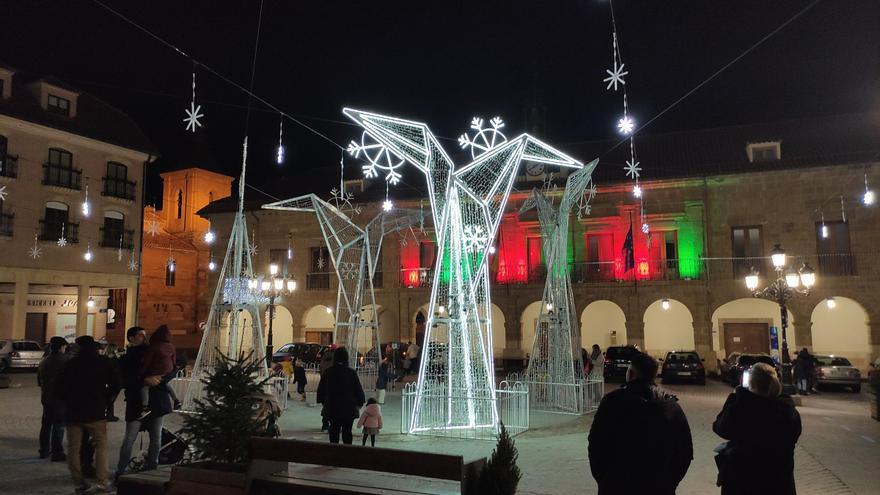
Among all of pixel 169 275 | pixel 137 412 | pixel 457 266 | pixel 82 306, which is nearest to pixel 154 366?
pixel 137 412

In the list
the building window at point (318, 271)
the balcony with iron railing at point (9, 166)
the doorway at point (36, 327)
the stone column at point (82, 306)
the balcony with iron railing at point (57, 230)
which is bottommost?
the doorway at point (36, 327)

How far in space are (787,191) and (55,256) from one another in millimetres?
30515

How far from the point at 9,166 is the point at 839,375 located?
31.4 meters

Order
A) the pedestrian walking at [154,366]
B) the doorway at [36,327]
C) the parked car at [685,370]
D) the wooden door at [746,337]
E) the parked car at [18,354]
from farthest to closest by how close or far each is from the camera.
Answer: the doorway at [36,327] → the wooden door at [746,337] → the parked car at [18,354] → the parked car at [685,370] → the pedestrian walking at [154,366]

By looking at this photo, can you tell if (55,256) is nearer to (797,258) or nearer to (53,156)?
(53,156)

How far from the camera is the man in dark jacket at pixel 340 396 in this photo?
7.12m

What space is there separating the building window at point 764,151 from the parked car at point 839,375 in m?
9.31

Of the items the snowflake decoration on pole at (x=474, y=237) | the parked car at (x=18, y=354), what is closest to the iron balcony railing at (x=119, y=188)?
the parked car at (x=18, y=354)

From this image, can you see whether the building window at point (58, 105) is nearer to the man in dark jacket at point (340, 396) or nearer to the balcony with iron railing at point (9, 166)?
the balcony with iron railing at point (9, 166)

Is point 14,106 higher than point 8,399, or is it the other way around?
point 14,106

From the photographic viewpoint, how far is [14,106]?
981 inches

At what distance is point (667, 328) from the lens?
2606 centimetres

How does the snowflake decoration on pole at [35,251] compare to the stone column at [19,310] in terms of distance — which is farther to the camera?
the snowflake decoration on pole at [35,251]

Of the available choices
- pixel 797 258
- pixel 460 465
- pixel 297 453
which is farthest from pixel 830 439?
pixel 797 258
